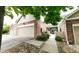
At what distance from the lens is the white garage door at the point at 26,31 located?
1.83 meters

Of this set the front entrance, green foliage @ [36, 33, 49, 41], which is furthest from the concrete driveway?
the front entrance

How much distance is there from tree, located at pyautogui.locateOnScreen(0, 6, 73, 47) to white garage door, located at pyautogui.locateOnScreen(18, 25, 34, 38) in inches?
7.9

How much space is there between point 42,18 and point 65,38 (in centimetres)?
46

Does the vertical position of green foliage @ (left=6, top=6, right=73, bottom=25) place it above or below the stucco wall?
above

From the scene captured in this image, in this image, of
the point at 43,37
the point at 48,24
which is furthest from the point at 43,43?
the point at 48,24

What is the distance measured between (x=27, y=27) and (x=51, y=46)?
475 mm

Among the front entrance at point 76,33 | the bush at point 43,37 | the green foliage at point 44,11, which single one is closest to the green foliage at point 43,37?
the bush at point 43,37

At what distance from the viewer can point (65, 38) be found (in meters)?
1.81

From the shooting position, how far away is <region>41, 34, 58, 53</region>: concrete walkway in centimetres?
176

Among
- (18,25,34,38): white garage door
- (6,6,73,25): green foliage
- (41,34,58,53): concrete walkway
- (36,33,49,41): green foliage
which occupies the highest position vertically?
(6,6,73,25): green foliage

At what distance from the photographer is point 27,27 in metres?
1.87

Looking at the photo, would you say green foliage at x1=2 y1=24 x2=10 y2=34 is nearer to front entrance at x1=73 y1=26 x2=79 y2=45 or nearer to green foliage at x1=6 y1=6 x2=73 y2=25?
green foliage at x1=6 y1=6 x2=73 y2=25

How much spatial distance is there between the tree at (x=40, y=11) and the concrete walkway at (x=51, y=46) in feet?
0.81
